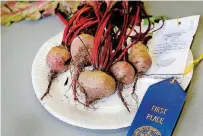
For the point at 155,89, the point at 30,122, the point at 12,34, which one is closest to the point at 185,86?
the point at 155,89

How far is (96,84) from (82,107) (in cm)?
6

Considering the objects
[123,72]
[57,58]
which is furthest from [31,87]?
[123,72]

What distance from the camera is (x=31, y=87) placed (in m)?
0.78

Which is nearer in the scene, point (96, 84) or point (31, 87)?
point (96, 84)

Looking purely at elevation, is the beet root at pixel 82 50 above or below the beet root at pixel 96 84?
above

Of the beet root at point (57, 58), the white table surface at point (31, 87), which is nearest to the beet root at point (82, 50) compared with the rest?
the beet root at point (57, 58)

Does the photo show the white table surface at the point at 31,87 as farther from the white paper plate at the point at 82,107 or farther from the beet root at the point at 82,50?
the beet root at the point at 82,50

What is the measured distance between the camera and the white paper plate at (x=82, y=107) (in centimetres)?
65

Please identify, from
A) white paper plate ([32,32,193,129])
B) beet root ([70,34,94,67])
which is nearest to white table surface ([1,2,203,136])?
white paper plate ([32,32,193,129])

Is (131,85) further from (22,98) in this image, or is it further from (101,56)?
(22,98)

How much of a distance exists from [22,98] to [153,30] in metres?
0.36

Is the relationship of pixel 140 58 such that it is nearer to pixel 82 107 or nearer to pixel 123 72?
pixel 123 72

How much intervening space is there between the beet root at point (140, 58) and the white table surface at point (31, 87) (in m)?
0.11

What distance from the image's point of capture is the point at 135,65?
0.73 meters
